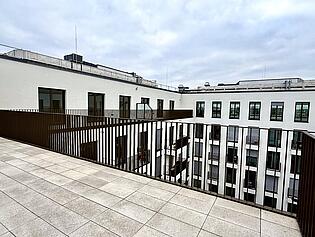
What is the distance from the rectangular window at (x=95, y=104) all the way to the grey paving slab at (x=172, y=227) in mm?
8468

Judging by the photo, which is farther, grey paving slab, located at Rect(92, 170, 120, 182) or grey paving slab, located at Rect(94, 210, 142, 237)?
grey paving slab, located at Rect(92, 170, 120, 182)

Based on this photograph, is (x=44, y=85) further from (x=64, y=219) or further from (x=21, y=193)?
(x=64, y=219)

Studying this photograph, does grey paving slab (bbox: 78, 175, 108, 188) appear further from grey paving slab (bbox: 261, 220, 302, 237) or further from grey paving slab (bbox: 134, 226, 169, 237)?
grey paving slab (bbox: 261, 220, 302, 237)

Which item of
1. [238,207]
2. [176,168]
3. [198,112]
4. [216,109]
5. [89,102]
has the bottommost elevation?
[176,168]

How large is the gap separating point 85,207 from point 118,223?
544 millimetres

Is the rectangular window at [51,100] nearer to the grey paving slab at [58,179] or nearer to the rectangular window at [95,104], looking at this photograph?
the rectangular window at [95,104]

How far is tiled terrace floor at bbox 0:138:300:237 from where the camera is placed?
5.59ft

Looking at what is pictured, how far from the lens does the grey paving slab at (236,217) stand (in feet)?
5.99

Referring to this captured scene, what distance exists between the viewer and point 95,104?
32.0 feet

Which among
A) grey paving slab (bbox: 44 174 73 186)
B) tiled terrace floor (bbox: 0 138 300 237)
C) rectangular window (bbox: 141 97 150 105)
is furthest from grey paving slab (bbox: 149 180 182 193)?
rectangular window (bbox: 141 97 150 105)

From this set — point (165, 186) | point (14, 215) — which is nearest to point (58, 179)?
point (14, 215)

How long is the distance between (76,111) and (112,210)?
737 centimetres

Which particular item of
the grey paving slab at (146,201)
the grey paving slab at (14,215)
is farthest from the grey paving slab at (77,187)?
the grey paving slab at (146,201)

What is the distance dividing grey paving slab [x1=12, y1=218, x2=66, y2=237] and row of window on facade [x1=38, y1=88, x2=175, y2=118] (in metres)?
6.79
